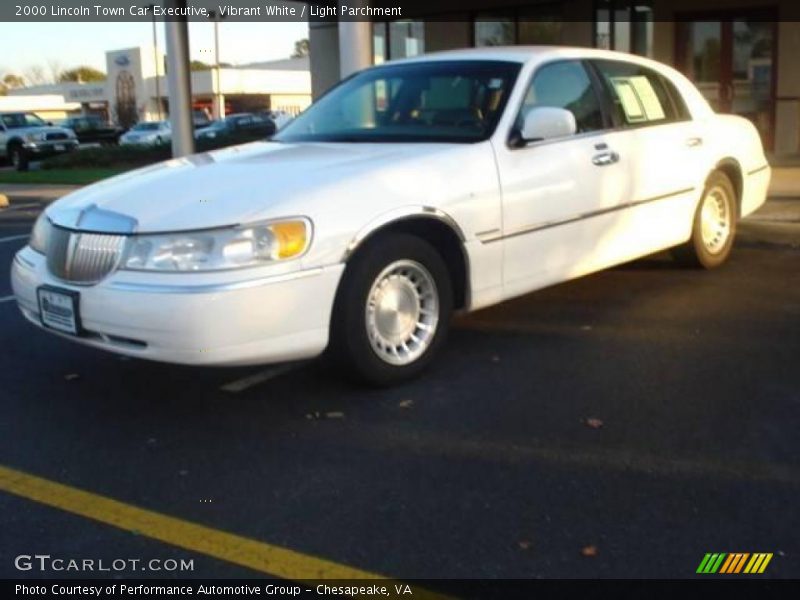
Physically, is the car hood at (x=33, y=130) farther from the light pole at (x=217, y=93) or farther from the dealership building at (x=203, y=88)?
the dealership building at (x=203, y=88)

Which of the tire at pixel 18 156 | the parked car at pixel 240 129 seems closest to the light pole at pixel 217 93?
the parked car at pixel 240 129

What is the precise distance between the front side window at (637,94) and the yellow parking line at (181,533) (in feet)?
12.7

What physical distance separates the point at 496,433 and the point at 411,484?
2.11 ft

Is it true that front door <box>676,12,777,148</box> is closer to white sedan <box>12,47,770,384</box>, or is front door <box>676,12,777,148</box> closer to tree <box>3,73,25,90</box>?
white sedan <box>12,47,770,384</box>

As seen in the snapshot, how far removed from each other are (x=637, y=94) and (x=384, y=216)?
263 centimetres

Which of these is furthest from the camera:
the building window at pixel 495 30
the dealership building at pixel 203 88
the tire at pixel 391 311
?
the dealership building at pixel 203 88

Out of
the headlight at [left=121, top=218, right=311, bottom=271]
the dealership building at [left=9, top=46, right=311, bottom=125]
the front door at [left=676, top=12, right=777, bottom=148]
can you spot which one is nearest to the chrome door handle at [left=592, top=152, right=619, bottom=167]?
the headlight at [left=121, top=218, right=311, bottom=271]

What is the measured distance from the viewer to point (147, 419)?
4.58m

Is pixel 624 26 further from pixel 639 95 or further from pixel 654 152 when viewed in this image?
pixel 654 152

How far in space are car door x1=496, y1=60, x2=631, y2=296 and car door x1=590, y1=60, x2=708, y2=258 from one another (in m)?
0.17

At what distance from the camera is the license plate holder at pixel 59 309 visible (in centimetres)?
438

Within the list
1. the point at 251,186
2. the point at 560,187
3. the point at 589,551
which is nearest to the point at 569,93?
the point at 560,187

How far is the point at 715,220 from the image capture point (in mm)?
7223

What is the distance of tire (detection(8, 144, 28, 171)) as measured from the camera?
2771 cm
